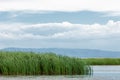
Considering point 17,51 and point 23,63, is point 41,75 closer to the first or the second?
point 23,63

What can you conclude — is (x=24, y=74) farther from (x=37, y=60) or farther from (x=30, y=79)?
(x=30, y=79)

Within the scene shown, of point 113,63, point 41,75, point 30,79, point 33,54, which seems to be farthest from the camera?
point 113,63

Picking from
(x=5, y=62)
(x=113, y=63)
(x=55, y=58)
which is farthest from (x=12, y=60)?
(x=113, y=63)

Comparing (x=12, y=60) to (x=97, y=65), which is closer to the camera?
(x=12, y=60)

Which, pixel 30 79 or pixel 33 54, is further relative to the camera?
pixel 33 54

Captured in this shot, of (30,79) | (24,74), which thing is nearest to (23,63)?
(24,74)

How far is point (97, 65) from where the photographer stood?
4775cm

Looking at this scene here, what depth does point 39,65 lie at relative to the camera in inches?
1270

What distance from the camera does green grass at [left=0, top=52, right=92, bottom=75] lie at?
31672mm

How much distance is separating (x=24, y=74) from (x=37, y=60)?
4.10 feet

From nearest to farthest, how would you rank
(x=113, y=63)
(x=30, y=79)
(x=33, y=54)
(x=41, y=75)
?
(x=30, y=79), (x=41, y=75), (x=33, y=54), (x=113, y=63)

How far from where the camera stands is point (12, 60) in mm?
32094

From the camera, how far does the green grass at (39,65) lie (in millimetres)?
31672

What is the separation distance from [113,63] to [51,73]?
50.6 feet
